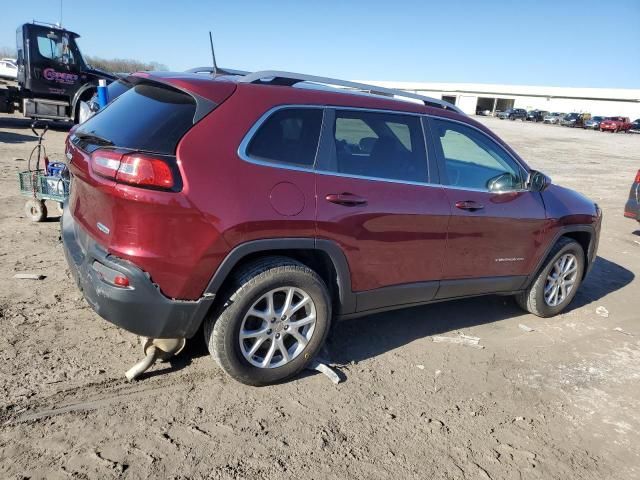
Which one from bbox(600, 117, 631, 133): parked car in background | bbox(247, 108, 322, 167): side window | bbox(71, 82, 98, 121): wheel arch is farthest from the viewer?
bbox(600, 117, 631, 133): parked car in background

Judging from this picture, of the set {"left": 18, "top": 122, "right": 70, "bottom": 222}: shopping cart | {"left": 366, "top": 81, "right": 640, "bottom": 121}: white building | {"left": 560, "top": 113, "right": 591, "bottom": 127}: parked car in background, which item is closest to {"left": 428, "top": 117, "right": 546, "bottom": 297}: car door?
{"left": 18, "top": 122, "right": 70, "bottom": 222}: shopping cart

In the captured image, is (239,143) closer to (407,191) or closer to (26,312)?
(407,191)

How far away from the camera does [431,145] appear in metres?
3.79

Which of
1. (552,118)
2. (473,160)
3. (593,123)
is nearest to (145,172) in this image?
(473,160)

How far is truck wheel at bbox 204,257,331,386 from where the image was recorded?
3.01 meters

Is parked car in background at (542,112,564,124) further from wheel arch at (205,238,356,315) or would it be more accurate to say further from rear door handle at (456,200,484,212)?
wheel arch at (205,238,356,315)

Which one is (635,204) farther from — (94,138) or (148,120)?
(94,138)

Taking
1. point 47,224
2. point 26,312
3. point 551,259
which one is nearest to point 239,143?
point 26,312

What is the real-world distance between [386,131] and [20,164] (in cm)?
889

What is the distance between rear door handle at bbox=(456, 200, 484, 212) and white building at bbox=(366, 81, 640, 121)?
78.2m

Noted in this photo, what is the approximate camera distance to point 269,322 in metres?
3.18

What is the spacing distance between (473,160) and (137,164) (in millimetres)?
2858

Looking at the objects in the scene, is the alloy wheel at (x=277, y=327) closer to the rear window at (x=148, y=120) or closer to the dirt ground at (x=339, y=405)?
the dirt ground at (x=339, y=405)

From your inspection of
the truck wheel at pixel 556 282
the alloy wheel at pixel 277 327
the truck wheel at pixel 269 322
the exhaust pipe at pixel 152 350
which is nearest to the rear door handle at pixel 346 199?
the truck wheel at pixel 269 322
